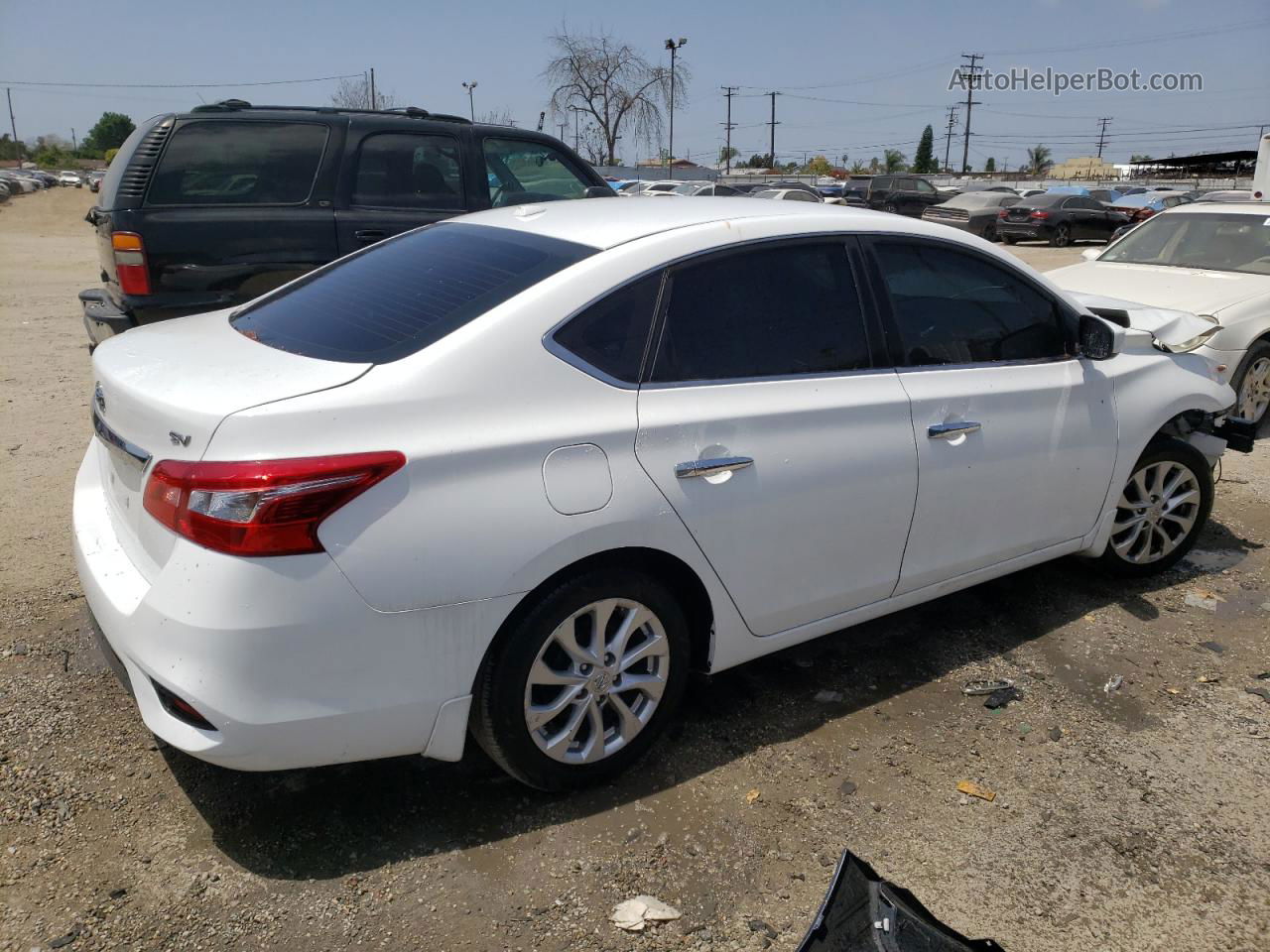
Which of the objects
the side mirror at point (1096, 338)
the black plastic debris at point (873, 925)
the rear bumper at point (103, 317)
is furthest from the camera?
the rear bumper at point (103, 317)

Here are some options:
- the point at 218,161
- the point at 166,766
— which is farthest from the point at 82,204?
the point at 166,766

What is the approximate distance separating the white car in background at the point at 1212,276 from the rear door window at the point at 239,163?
18.7ft

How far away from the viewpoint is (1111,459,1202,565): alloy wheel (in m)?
4.34

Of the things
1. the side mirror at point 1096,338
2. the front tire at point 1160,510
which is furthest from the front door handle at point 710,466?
the front tire at point 1160,510

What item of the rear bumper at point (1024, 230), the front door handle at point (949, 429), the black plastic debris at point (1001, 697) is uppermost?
the front door handle at point (949, 429)

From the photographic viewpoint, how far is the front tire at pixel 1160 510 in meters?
4.33

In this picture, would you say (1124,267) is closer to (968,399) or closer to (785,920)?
(968,399)

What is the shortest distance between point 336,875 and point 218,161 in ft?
15.8

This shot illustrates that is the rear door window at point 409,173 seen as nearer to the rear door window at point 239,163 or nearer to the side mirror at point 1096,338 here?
the rear door window at point 239,163

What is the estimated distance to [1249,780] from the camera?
123 inches

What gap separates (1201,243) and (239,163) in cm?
739

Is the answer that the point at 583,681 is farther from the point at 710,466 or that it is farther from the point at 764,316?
the point at 764,316

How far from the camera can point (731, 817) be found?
2877mm

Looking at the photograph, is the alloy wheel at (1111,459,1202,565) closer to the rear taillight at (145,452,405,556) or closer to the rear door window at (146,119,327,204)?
the rear taillight at (145,452,405,556)
